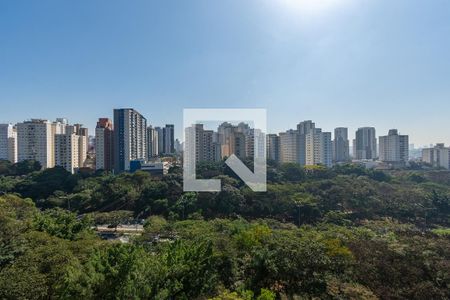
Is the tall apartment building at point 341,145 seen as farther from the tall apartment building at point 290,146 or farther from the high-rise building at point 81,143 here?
the high-rise building at point 81,143

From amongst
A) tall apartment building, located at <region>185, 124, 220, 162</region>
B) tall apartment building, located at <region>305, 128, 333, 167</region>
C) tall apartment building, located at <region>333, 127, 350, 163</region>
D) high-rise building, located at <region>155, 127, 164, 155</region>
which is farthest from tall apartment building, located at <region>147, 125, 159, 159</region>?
tall apartment building, located at <region>333, 127, 350, 163</region>

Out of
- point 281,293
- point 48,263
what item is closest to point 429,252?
point 281,293

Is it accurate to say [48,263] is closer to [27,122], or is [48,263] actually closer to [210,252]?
[210,252]

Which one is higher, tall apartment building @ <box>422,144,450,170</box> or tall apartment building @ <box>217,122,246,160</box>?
tall apartment building @ <box>217,122,246,160</box>

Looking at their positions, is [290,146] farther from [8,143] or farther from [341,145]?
[8,143]

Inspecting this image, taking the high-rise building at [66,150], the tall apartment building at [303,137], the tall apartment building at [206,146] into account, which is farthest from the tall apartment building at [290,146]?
the high-rise building at [66,150]

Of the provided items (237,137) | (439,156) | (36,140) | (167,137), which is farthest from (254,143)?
(439,156)

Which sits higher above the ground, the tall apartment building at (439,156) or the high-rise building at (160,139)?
the high-rise building at (160,139)

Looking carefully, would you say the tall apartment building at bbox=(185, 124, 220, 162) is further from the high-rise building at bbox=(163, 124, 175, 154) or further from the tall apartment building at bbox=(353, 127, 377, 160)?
the tall apartment building at bbox=(353, 127, 377, 160)
